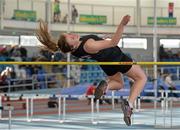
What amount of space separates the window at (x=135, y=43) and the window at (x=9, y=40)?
564 cm

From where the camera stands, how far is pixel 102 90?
7695 millimetres

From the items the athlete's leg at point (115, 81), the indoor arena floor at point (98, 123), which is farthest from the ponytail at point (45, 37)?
the indoor arena floor at point (98, 123)

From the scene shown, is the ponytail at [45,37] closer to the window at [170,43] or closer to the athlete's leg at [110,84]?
the athlete's leg at [110,84]

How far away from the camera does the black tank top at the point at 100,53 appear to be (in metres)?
7.47

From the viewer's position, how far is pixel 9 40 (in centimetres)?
2739

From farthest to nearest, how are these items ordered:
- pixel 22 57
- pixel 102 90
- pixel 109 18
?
pixel 109 18 → pixel 22 57 → pixel 102 90

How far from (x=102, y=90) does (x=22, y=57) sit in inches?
713

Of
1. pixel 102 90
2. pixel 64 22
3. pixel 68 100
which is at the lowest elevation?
pixel 68 100

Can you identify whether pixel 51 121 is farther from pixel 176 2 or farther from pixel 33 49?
pixel 176 2

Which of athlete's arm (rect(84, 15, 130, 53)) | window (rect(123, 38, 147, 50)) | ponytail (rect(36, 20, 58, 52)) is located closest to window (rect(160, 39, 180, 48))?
window (rect(123, 38, 147, 50))

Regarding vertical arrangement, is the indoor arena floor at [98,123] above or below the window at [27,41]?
below

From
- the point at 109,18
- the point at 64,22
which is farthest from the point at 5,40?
the point at 109,18

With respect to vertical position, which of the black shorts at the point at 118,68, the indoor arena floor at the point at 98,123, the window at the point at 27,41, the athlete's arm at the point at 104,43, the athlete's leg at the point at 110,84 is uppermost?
the window at the point at 27,41

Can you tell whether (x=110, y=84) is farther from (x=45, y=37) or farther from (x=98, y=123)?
(x=98, y=123)
